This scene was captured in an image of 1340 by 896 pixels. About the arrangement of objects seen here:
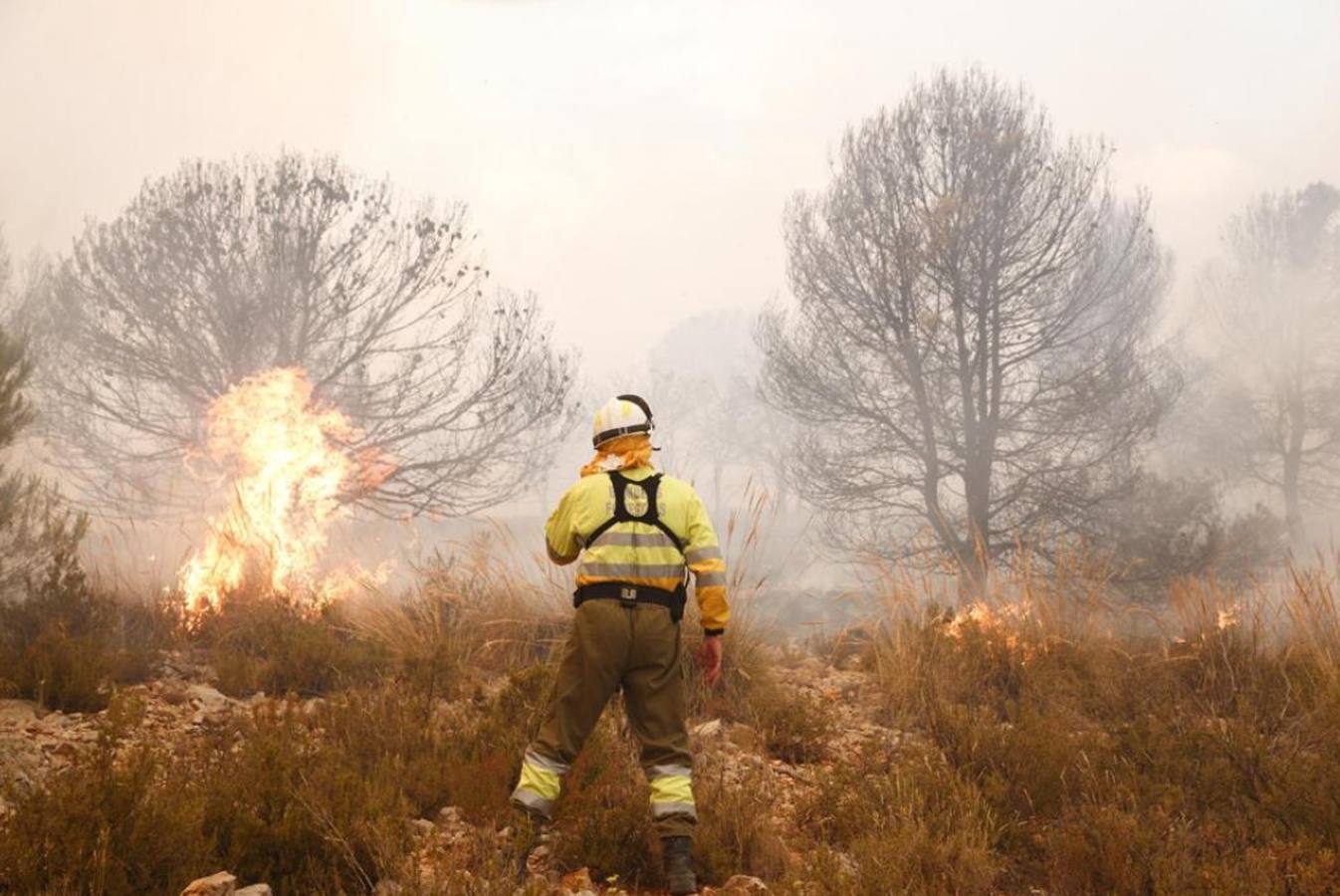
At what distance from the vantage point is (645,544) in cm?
370

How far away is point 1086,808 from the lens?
3.65m

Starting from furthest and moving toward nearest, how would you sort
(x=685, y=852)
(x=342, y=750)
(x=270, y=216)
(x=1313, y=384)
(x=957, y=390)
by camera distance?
(x=1313, y=384)
(x=957, y=390)
(x=270, y=216)
(x=342, y=750)
(x=685, y=852)

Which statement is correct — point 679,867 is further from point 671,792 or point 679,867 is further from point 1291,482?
point 1291,482

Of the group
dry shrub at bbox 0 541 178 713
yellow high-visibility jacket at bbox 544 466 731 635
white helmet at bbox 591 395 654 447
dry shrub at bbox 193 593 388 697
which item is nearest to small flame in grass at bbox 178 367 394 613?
dry shrub at bbox 193 593 388 697

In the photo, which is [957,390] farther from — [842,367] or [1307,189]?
[1307,189]

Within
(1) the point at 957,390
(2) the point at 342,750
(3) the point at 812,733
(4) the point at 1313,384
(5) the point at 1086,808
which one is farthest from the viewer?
(4) the point at 1313,384

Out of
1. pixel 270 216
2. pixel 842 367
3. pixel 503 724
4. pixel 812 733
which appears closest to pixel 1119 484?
pixel 842 367

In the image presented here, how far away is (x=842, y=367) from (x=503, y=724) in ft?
30.9

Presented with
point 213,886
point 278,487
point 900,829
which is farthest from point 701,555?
point 278,487

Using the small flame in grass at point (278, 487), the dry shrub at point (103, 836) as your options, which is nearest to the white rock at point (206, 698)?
the small flame in grass at point (278, 487)

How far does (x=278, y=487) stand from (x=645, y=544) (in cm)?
712

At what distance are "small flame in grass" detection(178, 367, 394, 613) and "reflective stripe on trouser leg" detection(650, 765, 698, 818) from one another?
4.68m

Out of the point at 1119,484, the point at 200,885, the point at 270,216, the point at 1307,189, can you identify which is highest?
the point at 1307,189

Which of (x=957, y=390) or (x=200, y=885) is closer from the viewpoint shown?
(x=200, y=885)
